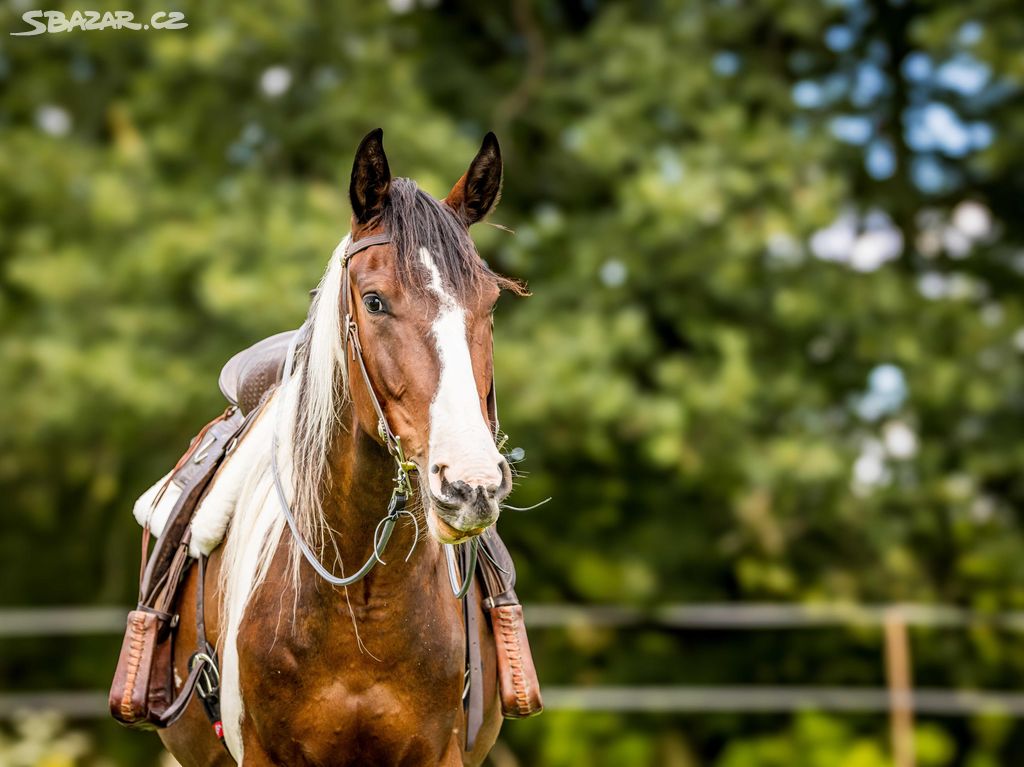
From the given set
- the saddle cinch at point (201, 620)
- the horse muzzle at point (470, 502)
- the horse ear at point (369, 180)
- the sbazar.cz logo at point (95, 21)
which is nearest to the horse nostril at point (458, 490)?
the horse muzzle at point (470, 502)

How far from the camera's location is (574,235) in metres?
9.88

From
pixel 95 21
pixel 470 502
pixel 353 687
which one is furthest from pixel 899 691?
pixel 470 502

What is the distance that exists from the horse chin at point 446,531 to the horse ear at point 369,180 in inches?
29.1

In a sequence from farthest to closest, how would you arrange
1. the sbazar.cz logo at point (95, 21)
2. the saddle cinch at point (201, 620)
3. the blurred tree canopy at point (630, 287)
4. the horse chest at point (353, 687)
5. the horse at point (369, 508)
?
the blurred tree canopy at point (630, 287)
the sbazar.cz logo at point (95, 21)
the saddle cinch at point (201, 620)
the horse chest at point (353, 687)
the horse at point (369, 508)

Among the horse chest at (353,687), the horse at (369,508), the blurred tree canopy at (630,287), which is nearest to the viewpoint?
the horse at (369,508)

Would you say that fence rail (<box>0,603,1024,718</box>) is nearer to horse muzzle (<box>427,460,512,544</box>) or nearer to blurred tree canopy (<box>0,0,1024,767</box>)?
blurred tree canopy (<box>0,0,1024,767</box>)

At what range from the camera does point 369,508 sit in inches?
118

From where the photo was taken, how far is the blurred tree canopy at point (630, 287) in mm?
8883

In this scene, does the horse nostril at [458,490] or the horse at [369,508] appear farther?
the horse at [369,508]

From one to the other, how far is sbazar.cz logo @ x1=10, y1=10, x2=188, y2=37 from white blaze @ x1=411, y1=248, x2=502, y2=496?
253 inches

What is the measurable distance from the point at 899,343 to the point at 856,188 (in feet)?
5.57

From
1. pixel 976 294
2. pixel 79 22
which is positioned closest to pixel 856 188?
pixel 976 294

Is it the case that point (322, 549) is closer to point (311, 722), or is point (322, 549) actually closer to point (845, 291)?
point (311, 722)

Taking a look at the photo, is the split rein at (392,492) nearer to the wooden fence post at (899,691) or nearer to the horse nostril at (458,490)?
the horse nostril at (458,490)
